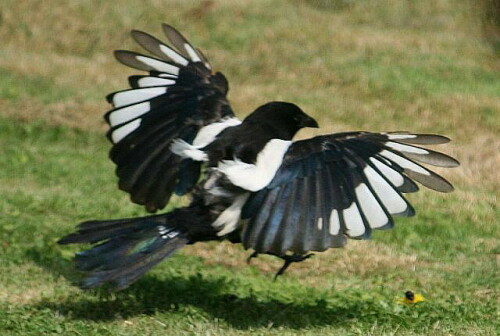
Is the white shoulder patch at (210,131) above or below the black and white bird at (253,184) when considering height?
above

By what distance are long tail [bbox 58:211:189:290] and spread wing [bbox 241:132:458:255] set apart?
48 cm

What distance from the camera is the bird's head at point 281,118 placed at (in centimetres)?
594

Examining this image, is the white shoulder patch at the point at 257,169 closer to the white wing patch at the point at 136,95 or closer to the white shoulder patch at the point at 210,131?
the white shoulder patch at the point at 210,131

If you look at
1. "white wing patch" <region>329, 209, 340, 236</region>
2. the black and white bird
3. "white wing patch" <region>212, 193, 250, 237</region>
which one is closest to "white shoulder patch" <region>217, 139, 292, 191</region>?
the black and white bird

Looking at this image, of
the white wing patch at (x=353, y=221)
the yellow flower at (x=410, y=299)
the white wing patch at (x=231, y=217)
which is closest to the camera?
the white wing patch at (x=353, y=221)

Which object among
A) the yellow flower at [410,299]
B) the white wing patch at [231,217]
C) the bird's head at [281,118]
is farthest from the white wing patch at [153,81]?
the yellow flower at [410,299]

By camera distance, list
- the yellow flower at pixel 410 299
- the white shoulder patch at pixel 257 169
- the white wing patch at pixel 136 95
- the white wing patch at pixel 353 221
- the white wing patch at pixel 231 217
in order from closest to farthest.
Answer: the white wing patch at pixel 353 221
the white shoulder patch at pixel 257 169
the white wing patch at pixel 231 217
the yellow flower at pixel 410 299
the white wing patch at pixel 136 95

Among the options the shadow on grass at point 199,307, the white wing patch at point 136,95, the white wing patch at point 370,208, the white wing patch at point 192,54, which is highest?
the white wing patch at point 192,54

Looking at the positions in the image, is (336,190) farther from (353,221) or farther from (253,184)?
(253,184)

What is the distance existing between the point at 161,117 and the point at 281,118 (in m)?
0.75

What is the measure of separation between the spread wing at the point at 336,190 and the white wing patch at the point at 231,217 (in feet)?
0.26

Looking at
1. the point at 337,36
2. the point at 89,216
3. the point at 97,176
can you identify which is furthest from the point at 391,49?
the point at 89,216

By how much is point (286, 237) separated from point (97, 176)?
4267 mm

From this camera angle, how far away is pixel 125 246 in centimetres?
553
